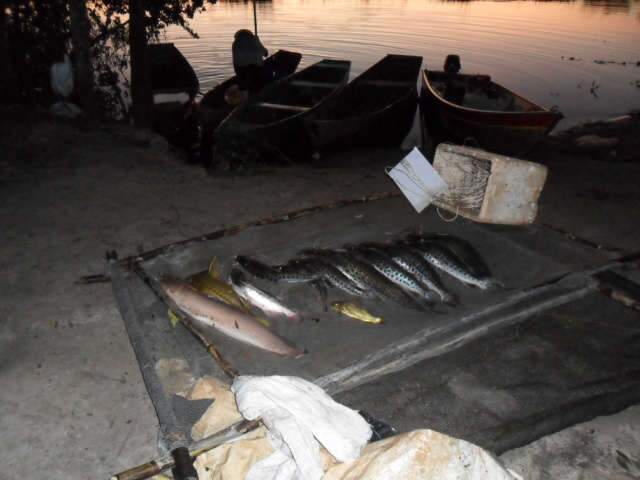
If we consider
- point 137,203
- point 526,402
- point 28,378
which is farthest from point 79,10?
point 526,402

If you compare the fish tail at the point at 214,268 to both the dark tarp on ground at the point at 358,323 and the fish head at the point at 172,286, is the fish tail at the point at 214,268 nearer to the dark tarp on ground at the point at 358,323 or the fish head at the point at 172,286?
the dark tarp on ground at the point at 358,323

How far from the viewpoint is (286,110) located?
387 inches

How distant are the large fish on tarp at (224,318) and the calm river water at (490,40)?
13.9 metres

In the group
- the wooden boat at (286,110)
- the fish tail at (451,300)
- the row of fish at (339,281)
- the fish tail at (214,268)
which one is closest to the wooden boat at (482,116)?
the wooden boat at (286,110)

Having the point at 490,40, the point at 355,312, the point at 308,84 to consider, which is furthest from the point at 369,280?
the point at 490,40

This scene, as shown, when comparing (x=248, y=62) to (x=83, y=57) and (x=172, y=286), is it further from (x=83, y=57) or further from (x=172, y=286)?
(x=172, y=286)

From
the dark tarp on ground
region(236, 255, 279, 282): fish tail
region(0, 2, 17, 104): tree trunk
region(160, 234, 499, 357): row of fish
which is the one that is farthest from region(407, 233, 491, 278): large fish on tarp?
region(0, 2, 17, 104): tree trunk

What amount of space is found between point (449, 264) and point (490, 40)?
88.7ft

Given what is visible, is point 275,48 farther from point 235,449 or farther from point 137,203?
point 235,449

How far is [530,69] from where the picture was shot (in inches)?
805

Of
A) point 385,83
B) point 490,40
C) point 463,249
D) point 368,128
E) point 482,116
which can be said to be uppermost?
point 490,40

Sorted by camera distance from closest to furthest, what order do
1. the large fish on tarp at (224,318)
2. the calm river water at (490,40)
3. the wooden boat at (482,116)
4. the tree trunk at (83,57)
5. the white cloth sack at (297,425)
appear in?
the white cloth sack at (297,425) < the large fish on tarp at (224,318) < the wooden boat at (482,116) < the tree trunk at (83,57) < the calm river water at (490,40)

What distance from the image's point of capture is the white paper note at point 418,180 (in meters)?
4.94

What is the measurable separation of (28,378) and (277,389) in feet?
6.98
